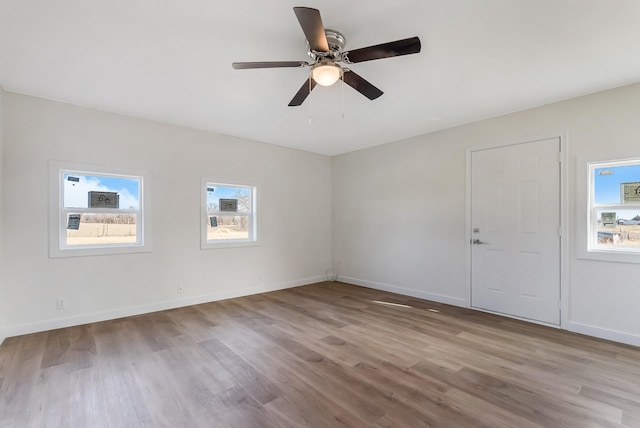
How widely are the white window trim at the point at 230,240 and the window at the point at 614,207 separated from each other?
4.57 meters

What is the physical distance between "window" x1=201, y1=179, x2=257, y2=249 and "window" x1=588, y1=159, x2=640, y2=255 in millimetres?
4631

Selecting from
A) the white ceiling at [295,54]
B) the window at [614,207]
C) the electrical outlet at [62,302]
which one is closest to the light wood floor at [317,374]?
the electrical outlet at [62,302]

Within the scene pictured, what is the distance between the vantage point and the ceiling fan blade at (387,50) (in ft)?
6.04

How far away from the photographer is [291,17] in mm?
2018

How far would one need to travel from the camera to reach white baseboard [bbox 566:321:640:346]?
2.96 m

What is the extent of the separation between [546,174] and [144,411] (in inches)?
181

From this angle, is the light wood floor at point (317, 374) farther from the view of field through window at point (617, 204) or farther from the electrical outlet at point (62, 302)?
the view of field through window at point (617, 204)

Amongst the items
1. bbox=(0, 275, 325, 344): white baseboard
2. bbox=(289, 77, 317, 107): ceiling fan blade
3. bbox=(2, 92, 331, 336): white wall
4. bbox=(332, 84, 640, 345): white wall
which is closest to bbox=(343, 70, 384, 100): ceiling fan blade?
bbox=(289, 77, 317, 107): ceiling fan blade

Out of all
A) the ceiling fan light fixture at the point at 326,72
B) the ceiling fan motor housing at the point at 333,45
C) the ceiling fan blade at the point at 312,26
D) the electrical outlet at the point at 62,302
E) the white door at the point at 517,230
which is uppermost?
the ceiling fan motor housing at the point at 333,45

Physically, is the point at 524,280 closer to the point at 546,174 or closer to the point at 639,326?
the point at 639,326

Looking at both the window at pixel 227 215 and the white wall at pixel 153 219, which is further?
the window at pixel 227 215

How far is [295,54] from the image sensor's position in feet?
8.17

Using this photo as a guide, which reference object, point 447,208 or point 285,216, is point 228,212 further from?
point 447,208

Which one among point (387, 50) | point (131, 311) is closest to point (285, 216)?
point (131, 311)
